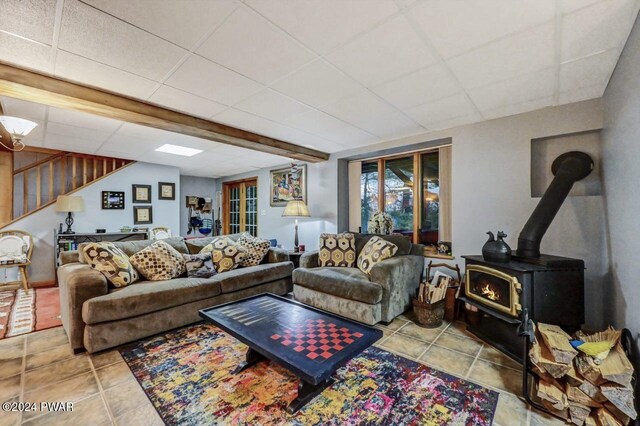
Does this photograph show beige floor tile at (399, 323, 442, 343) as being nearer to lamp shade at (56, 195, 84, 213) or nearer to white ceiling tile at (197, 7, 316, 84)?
white ceiling tile at (197, 7, 316, 84)

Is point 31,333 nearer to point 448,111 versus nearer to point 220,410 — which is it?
point 220,410

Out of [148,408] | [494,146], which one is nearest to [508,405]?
[148,408]

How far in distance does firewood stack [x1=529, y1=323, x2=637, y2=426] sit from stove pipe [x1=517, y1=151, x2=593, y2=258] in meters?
0.74

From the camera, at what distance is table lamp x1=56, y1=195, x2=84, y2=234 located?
4453 mm

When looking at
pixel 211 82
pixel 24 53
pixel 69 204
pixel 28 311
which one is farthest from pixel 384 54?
pixel 69 204

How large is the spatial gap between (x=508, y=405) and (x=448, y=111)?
2567mm

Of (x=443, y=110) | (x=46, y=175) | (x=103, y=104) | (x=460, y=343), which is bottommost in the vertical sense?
(x=460, y=343)

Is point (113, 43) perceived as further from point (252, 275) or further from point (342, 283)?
point (342, 283)

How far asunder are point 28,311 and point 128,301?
2.10 meters

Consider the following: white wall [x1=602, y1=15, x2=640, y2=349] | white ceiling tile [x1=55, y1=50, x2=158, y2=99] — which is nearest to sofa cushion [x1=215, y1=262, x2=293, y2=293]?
white ceiling tile [x1=55, y1=50, x2=158, y2=99]

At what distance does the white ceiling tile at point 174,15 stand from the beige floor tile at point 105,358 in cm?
245

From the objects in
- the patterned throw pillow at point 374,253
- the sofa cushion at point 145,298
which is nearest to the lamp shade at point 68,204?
the sofa cushion at point 145,298

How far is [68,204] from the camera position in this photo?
4.48 meters

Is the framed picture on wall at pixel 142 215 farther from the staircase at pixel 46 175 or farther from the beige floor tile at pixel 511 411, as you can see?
the beige floor tile at pixel 511 411
